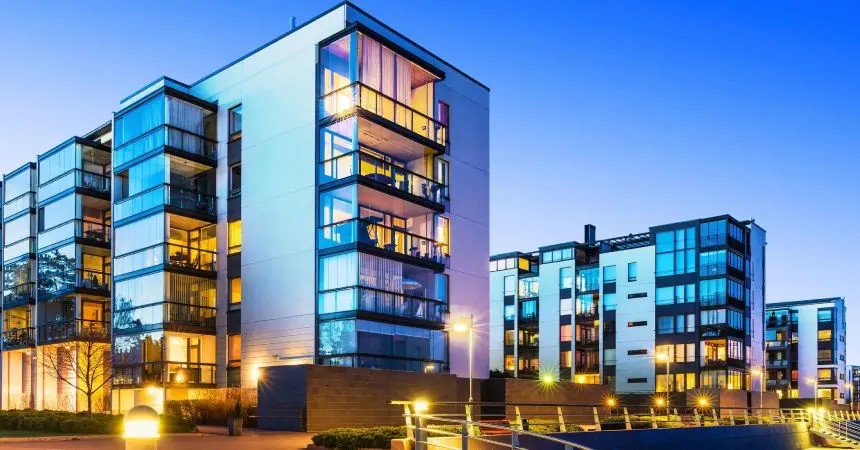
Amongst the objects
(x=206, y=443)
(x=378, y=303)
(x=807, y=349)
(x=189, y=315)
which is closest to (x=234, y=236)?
(x=189, y=315)

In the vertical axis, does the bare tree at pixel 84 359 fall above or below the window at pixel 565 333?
above

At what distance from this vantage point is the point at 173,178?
135 feet

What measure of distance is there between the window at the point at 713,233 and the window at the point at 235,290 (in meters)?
55.8

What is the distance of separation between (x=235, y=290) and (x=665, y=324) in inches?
2204

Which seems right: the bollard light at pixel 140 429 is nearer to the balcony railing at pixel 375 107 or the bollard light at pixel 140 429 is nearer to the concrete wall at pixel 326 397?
the concrete wall at pixel 326 397

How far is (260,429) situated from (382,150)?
13.9m

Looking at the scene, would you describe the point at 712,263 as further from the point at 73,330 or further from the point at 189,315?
the point at 73,330

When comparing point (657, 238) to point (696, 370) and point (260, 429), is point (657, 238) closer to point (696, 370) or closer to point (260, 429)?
point (696, 370)

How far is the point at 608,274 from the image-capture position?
89.6 m

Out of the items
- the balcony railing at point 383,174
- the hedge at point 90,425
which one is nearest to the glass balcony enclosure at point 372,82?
the balcony railing at point 383,174

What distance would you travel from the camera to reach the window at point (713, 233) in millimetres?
81812

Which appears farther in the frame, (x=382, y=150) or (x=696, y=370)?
(x=696, y=370)

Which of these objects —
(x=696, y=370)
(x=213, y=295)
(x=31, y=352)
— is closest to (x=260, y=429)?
(x=213, y=295)

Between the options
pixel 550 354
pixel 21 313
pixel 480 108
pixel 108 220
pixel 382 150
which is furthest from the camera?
pixel 550 354
